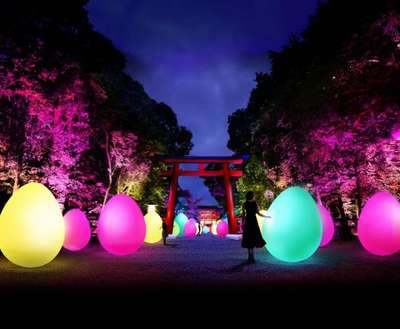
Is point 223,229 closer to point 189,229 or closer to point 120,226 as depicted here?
point 189,229

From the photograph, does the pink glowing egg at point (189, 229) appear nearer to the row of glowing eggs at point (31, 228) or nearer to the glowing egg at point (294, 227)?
the glowing egg at point (294, 227)

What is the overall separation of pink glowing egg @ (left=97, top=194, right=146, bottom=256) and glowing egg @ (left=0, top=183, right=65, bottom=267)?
2.55 meters

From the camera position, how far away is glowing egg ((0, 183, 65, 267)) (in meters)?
8.09

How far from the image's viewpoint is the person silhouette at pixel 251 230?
370 inches

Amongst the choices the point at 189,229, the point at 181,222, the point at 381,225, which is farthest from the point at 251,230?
the point at 189,229

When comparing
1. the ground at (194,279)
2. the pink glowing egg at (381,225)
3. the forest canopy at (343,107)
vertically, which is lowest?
the ground at (194,279)

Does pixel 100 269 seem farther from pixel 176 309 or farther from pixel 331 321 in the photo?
pixel 331 321

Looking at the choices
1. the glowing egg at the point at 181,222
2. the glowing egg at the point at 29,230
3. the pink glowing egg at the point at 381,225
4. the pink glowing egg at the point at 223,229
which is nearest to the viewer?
the glowing egg at the point at 29,230

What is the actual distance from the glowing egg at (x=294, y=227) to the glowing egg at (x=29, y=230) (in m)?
5.05

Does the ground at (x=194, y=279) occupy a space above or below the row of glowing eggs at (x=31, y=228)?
below

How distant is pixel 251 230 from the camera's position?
953cm

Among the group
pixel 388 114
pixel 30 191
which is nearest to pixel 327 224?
pixel 388 114

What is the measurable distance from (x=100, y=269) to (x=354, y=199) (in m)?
15.3

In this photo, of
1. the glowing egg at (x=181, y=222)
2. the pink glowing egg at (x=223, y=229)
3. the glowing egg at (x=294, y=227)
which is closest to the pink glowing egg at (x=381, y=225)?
the glowing egg at (x=294, y=227)
